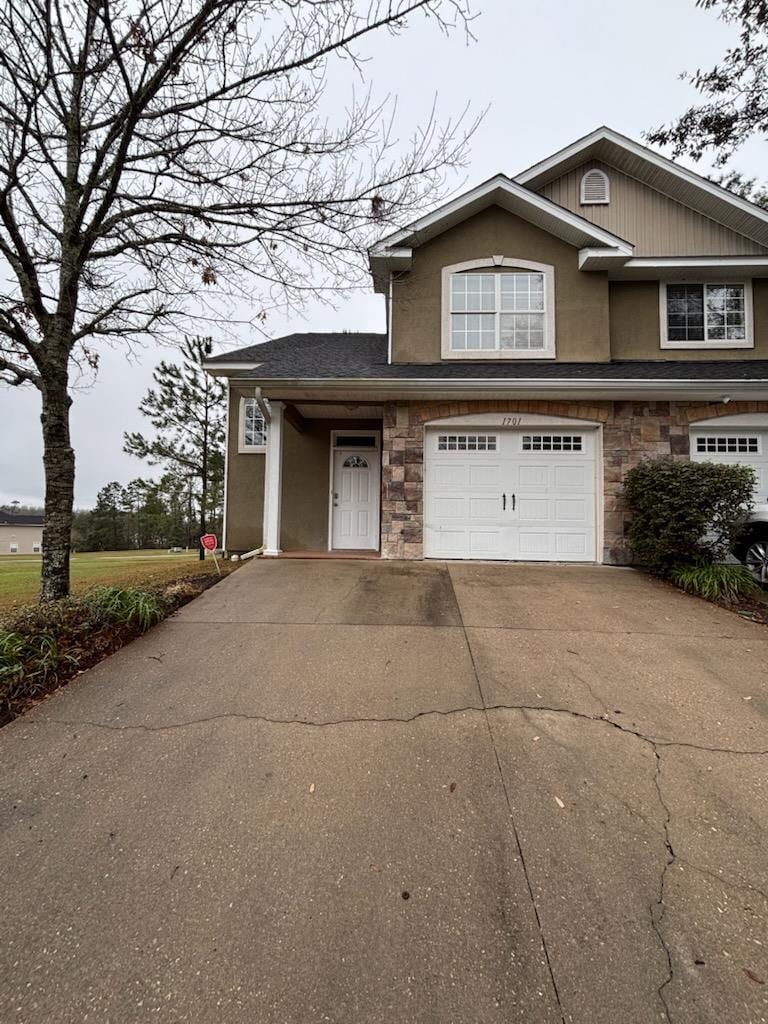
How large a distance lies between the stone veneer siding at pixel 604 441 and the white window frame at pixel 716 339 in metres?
1.84

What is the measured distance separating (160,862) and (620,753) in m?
2.39

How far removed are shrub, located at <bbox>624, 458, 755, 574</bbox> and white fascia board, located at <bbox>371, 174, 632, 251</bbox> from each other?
4477mm

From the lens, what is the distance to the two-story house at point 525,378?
25.1 feet

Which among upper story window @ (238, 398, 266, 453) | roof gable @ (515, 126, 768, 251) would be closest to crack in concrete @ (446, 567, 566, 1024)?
upper story window @ (238, 398, 266, 453)

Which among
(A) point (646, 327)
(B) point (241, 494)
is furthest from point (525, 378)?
(B) point (241, 494)

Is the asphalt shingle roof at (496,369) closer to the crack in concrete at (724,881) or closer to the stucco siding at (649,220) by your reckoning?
the stucco siding at (649,220)

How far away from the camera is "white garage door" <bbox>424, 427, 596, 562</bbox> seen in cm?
776

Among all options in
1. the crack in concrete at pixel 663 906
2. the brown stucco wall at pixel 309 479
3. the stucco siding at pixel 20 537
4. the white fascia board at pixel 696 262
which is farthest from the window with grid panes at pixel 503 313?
the stucco siding at pixel 20 537

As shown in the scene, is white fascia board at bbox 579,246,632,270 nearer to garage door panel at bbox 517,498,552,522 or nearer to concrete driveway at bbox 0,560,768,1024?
garage door panel at bbox 517,498,552,522

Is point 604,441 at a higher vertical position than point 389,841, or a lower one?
higher

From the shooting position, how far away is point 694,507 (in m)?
6.00

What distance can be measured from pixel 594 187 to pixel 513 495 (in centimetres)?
718

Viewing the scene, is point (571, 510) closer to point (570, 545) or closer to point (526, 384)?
point (570, 545)

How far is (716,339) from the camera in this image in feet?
28.9
